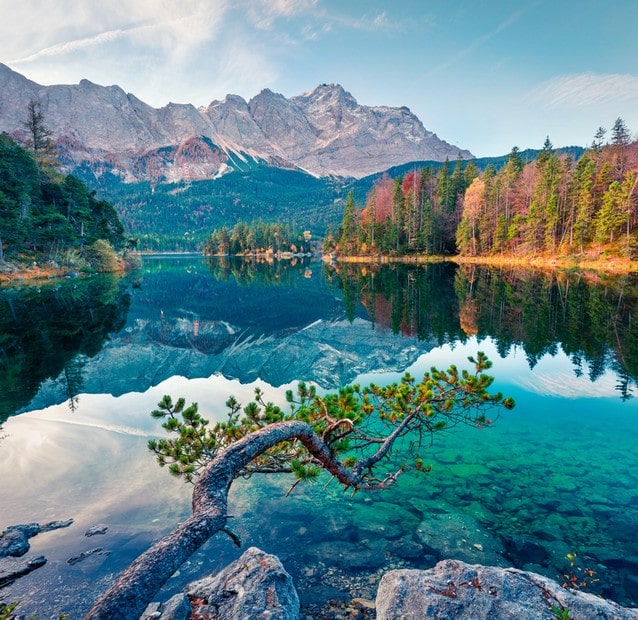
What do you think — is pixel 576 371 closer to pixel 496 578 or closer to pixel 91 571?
pixel 496 578

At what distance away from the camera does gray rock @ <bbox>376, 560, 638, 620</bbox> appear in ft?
13.7

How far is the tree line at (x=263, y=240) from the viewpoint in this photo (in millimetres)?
161500

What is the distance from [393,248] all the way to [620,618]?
9225 centimetres

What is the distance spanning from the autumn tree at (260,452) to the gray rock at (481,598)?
1.41 meters

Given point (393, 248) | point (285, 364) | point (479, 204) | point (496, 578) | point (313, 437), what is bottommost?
point (285, 364)

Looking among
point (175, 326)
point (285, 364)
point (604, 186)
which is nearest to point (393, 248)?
point (604, 186)

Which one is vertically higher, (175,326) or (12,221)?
(12,221)

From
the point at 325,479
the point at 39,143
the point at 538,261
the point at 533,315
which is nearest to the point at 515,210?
the point at 538,261

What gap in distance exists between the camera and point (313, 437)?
4.62m

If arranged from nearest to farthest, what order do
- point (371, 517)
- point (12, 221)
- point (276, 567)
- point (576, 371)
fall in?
1. point (276, 567)
2. point (371, 517)
3. point (576, 371)
4. point (12, 221)

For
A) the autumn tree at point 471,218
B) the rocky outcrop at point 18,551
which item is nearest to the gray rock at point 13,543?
the rocky outcrop at point 18,551

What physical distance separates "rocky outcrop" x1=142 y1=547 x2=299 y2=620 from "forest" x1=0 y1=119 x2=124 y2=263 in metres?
59.9

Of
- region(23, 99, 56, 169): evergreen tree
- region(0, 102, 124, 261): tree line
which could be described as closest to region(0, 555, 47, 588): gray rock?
region(0, 102, 124, 261): tree line

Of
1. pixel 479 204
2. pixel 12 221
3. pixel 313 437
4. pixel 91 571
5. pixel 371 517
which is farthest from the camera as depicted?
pixel 479 204
